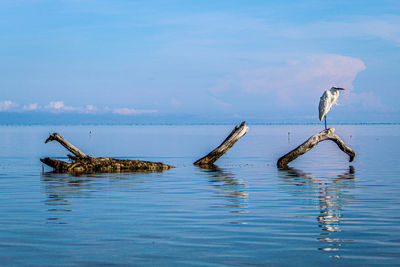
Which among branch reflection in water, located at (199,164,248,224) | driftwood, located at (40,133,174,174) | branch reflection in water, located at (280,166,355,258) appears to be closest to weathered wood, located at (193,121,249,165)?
branch reflection in water, located at (199,164,248,224)

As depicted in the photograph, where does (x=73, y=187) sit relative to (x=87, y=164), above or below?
below

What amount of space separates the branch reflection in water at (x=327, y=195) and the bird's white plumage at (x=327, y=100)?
4059mm

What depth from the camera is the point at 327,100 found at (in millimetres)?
35219

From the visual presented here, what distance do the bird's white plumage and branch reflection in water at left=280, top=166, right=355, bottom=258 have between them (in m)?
4.06

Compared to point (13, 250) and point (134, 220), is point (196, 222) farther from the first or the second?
point (13, 250)

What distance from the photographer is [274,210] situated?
16.6 m

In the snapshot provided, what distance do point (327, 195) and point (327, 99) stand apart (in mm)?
15848

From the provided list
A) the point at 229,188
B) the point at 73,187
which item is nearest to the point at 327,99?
the point at 229,188

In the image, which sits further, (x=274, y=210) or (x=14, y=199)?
(x=14, y=199)

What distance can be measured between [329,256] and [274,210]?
19.3 ft

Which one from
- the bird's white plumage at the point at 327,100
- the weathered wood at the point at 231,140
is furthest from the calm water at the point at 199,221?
the bird's white plumage at the point at 327,100

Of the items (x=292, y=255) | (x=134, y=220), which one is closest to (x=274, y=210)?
(x=134, y=220)

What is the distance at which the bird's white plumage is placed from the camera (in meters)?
35.3

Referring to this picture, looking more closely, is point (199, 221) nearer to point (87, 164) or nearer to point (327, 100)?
point (87, 164)
